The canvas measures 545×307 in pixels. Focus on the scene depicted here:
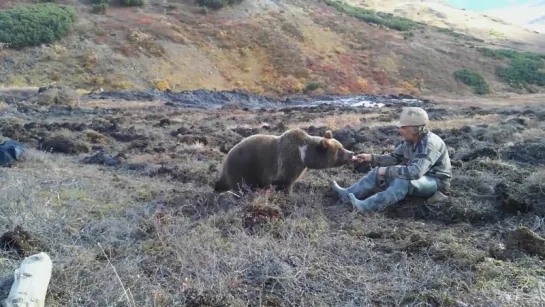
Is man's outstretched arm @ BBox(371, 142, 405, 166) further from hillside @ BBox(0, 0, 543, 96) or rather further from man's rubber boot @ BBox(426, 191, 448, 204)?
hillside @ BBox(0, 0, 543, 96)

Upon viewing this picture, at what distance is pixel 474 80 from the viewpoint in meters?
53.5

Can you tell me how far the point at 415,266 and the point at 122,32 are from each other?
4572 cm

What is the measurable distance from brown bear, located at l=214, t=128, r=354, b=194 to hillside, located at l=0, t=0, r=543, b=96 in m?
32.4

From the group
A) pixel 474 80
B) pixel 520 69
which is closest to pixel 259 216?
pixel 474 80

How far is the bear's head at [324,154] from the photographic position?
841 centimetres

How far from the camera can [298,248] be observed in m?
5.46

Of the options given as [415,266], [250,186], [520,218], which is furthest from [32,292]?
[520,218]

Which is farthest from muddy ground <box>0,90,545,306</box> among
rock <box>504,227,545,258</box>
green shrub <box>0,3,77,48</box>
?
green shrub <box>0,3,77,48</box>

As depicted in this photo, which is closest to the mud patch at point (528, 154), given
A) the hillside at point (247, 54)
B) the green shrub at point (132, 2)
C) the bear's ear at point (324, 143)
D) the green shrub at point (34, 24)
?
the bear's ear at point (324, 143)

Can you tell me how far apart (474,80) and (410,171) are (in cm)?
5051

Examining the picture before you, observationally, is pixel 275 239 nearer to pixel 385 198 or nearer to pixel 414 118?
pixel 385 198

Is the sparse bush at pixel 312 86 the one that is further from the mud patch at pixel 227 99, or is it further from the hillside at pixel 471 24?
the hillside at pixel 471 24

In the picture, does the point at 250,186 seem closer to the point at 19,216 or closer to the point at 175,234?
the point at 175,234

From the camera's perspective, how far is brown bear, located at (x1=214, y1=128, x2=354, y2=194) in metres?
8.29
